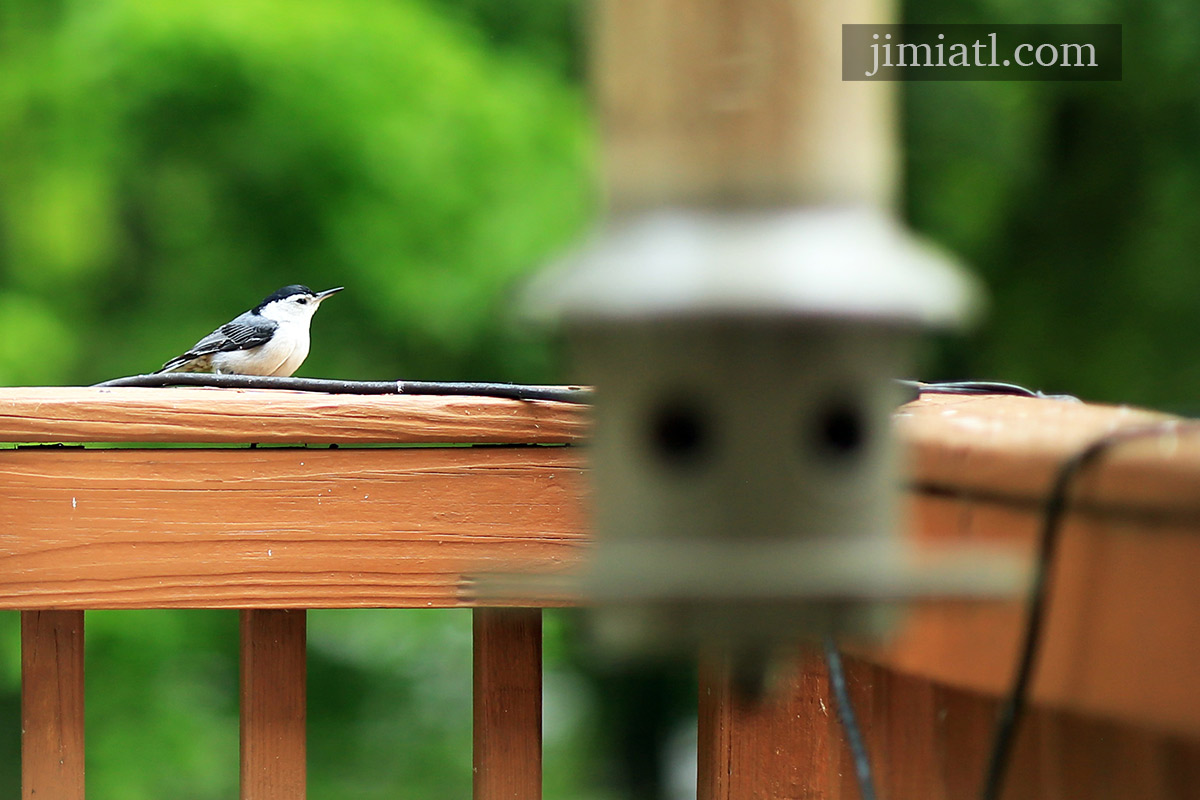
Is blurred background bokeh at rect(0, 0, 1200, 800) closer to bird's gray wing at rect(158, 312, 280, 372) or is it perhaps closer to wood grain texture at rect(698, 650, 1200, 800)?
bird's gray wing at rect(158, 312, 280, 372)

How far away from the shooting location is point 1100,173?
7574 millimetres

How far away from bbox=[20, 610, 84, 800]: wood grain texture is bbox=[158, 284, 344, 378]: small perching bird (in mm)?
3617

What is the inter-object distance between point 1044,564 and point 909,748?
1.01 feet

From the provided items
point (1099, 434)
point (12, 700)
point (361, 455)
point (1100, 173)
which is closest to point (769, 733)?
point (361, 455)

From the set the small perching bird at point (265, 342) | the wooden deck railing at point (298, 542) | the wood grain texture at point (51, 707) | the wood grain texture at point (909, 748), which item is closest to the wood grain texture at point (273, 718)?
the wooden deck railing at point (298, 542)

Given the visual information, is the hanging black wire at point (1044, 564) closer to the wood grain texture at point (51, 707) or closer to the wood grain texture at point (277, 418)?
the wood grain texture at point (277, 418)

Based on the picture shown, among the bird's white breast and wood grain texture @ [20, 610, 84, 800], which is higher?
the bird's white breast

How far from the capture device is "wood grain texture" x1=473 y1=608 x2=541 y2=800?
45.8 inches

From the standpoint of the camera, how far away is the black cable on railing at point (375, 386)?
1184 mm

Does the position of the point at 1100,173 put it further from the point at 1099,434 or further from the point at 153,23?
the point at 1099,434

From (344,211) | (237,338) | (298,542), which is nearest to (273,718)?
(298,542)

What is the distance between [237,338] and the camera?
484 centimetres
